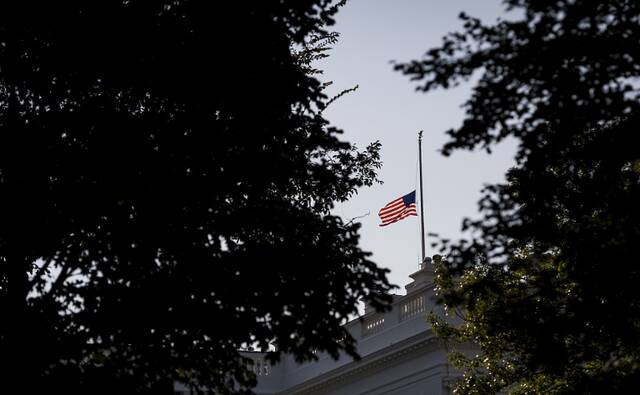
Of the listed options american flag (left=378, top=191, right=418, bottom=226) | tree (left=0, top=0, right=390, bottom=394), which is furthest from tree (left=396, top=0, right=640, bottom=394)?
american flag (left=378, top=191, right=418, bottom=226)

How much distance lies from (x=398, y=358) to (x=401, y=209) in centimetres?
482

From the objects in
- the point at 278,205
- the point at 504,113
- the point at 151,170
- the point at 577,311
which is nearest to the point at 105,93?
the point at 151,170

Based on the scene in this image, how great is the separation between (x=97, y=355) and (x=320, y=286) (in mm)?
3617

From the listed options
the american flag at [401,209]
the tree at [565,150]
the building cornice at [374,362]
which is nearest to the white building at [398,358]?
the building cornice at [374,362]

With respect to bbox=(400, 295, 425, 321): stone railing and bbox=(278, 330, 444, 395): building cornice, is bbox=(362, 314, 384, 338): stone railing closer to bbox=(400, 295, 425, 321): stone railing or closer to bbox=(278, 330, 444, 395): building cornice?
bbox=(278, 330, 444, 395): building cornice

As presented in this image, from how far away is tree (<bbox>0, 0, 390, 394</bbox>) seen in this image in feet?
44.8

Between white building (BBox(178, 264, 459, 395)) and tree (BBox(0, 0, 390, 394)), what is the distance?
18469 mm

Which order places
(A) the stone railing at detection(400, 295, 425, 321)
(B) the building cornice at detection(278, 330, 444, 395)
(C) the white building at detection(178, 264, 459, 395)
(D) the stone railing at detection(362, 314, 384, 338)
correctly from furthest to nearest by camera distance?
(D) the stone railing at detection(362, 314, 384, 338)
(A) the stone railing at detection(400, 295, 425, 321)
(B) the building cornice at detection(278, 330, 444, 395)
(C) the white building at detection(178, 264, 459, 395)

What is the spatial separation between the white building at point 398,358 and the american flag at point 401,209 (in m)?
2.04

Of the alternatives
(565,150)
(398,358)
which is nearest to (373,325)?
(398,358)

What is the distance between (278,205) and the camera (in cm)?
1520

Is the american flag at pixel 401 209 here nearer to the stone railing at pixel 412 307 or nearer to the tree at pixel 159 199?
the stone railing at pixel 412 307

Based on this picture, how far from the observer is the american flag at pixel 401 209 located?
35.2 meters

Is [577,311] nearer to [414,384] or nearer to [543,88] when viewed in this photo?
[543,88]
